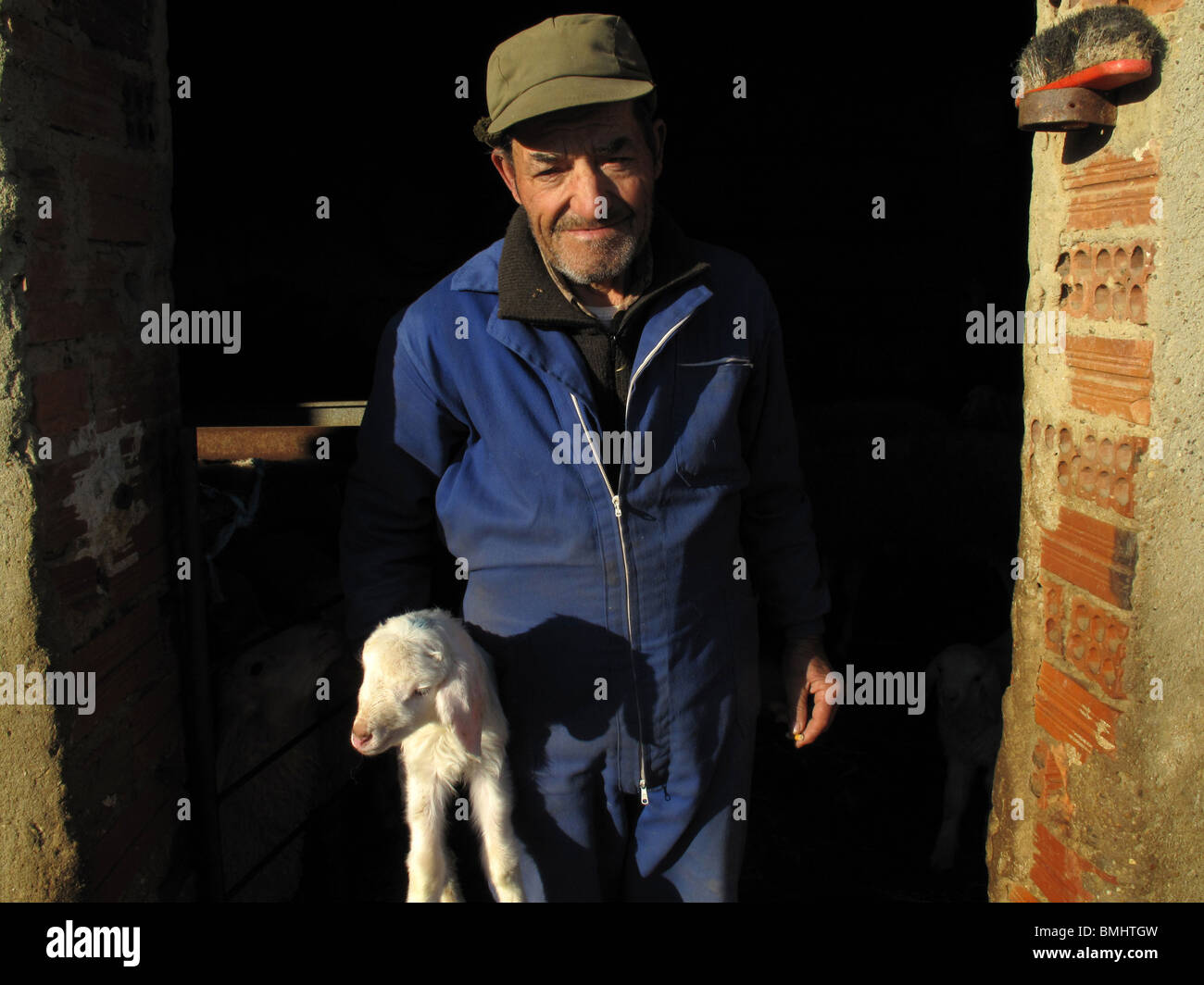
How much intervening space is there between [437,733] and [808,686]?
3.31 feet

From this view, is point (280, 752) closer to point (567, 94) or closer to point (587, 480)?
point (587, 480)

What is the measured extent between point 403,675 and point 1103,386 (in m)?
1.74

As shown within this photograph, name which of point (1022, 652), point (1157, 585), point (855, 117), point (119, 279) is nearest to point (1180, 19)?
point (1157, 585)

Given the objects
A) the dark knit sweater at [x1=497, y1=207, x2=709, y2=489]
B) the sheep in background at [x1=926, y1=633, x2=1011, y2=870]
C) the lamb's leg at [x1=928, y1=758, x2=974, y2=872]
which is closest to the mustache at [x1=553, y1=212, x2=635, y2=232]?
the dark knit sweater at [x1=497, y1=207, x2=709, y2=489]

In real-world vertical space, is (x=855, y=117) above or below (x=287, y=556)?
above

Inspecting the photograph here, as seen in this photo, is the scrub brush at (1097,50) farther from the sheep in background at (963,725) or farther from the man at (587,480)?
the sheep in background at (963,725)

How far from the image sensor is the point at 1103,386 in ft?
7.94

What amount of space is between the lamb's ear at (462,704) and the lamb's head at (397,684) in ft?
0.07

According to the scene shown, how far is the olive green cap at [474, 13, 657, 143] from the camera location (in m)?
2.21

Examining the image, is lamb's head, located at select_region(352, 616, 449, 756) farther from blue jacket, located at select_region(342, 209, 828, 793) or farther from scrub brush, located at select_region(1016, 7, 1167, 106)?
scrub brush, located at select_region(1016, 7, 1167, 106)

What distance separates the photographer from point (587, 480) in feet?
7.47

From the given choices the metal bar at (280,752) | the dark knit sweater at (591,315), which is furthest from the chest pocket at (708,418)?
the metal bar at (280,752)

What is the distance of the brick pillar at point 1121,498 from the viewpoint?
2.21 metres
